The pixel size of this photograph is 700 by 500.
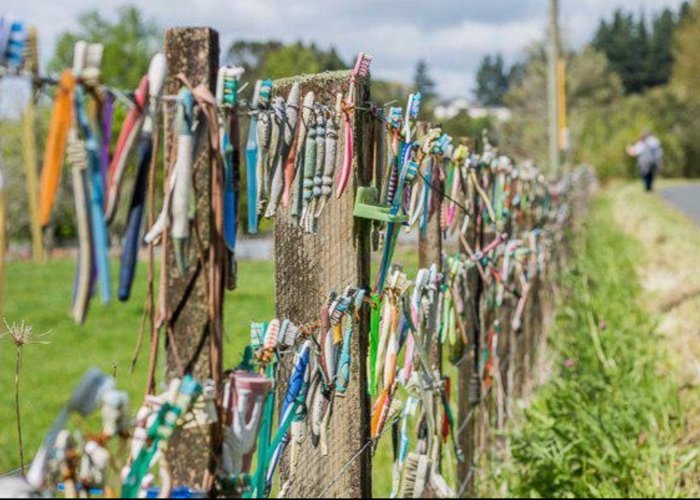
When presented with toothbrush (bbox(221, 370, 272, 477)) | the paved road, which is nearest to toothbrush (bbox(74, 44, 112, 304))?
toothbrush (bbox(221, 370, 272, 477))

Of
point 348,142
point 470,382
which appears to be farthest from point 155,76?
point 470,382

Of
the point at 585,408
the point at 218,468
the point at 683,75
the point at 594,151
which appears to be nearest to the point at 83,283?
the point at 218,468

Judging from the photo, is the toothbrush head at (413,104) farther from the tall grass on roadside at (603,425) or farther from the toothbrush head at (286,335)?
the tall grass on roadside at (603,425)

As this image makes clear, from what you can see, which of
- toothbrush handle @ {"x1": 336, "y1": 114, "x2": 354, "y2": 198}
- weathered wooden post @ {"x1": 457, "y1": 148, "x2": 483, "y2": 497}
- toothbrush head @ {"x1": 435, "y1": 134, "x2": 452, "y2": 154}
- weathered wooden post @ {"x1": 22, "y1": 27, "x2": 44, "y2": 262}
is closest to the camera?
weathered wooden post @ {"x1": 22, "y1": 27, "x2": 44, "y2": 262}

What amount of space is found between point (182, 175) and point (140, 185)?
0.24ft

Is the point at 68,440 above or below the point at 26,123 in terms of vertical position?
below

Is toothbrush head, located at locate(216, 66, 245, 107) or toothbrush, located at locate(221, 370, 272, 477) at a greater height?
toothbrush head, located at locate(216, 66, 245, 107)

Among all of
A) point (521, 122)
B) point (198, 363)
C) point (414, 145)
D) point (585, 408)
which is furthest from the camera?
point (521, 122)

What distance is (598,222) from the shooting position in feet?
50.3

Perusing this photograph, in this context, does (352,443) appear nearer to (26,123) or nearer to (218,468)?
(218,468)

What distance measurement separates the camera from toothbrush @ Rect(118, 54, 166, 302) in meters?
1.21

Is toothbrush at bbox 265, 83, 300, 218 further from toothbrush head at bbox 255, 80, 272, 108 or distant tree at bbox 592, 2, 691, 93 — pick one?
distant tree at bbox 592, 2, 691, 93

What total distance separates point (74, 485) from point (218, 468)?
0.73ft

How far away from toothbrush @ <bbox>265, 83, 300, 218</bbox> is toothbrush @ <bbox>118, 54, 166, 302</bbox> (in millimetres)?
404
